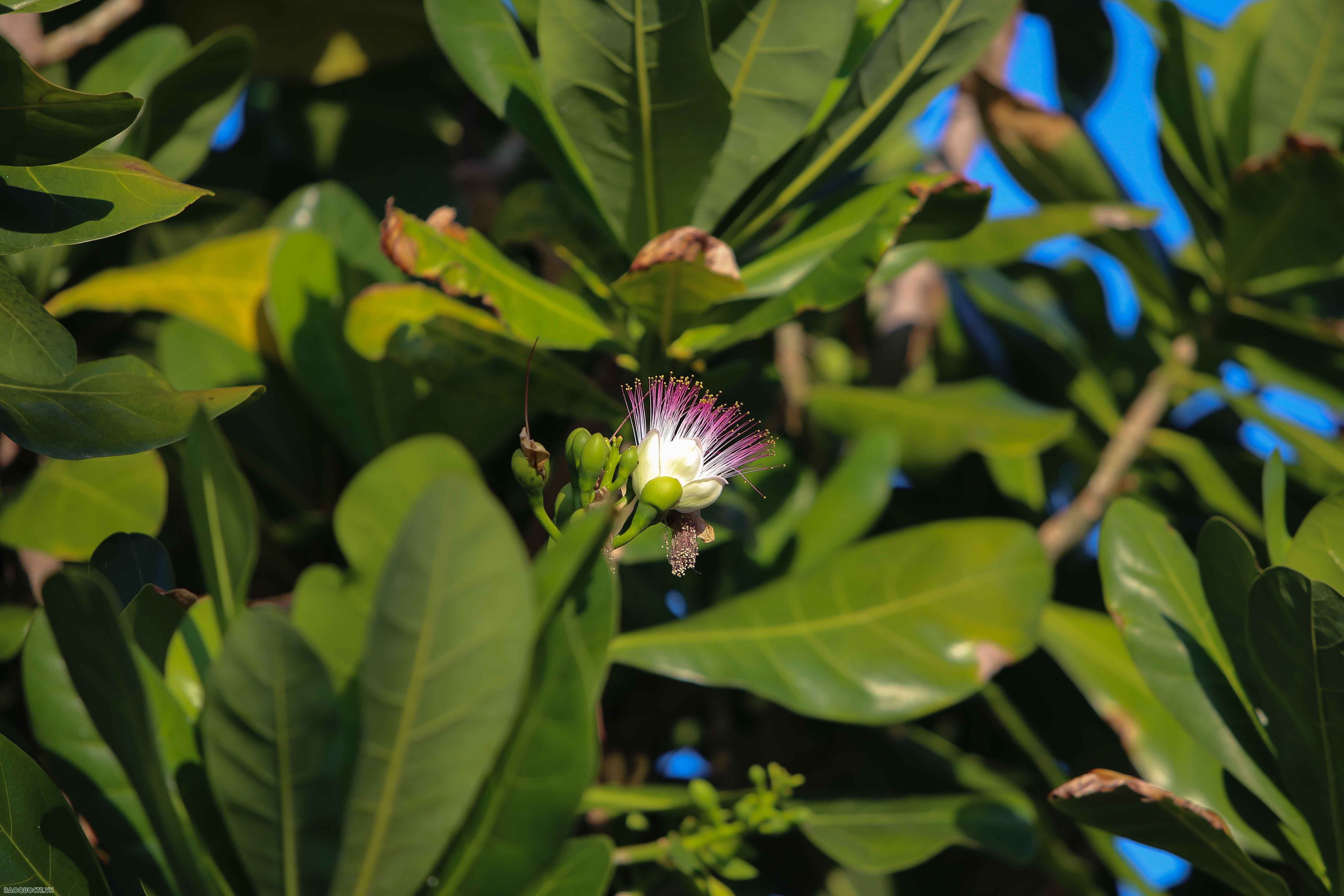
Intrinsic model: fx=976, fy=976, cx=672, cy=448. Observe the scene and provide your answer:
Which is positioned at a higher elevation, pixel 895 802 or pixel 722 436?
pixel 722 436

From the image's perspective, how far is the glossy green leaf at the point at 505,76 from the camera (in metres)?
1.33

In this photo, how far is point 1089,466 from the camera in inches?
84.5

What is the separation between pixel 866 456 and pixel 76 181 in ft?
4.13

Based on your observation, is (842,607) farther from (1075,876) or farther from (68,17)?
(68,17)

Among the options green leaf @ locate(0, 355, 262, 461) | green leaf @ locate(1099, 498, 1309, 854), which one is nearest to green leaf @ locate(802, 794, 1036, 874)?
green leaf @ locate(1099, 498, 1309, 854)

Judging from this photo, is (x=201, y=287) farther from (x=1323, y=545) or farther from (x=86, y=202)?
(x=1323, y=545)

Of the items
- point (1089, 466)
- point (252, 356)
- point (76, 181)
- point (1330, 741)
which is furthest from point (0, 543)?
point (1089, 466)

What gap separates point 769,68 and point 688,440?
486 millimetres

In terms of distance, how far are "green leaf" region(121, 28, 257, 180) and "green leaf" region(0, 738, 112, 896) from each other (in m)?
0.95

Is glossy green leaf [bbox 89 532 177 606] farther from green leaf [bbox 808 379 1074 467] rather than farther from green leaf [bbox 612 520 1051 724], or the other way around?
green leaf [bbox 808 379 1074 467]

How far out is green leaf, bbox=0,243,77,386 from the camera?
1006 millimetres

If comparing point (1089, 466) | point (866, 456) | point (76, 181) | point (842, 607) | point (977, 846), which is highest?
point (1089, 466)

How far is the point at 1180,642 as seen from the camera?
1220mm

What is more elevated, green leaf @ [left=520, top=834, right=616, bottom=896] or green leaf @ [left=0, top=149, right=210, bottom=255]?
green leaf @ [left=0, top=149, right=210, bottom=255]
